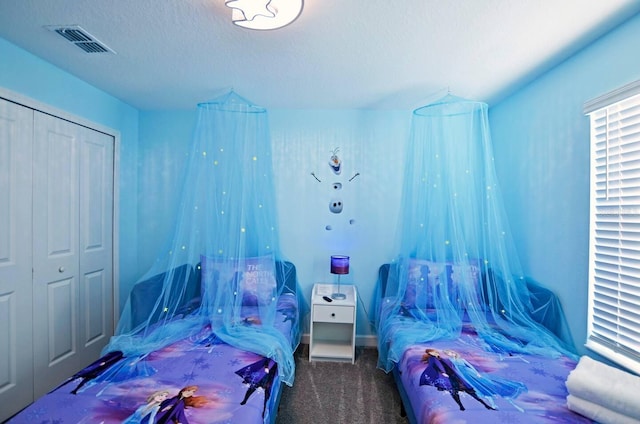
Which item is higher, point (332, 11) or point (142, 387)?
point (332, 11)

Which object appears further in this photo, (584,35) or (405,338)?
(405,338)

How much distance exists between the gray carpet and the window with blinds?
1307 millimetres

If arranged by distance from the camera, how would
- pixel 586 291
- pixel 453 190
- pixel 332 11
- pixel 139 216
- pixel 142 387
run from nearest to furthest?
1. pixel 142 387
2. pixel 332 11
3. pixel 586 291
4. pixel 453 190
5. pixel 139 216

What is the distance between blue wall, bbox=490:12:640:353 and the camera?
179cm

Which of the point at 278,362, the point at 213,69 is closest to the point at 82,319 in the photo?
the point at 278,362

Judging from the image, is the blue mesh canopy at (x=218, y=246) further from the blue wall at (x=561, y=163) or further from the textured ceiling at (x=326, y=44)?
the blue wall at (x=561, y=163)

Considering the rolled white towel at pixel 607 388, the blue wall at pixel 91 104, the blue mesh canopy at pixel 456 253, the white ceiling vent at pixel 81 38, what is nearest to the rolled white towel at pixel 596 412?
Answer: the rolled white towel at pixel 607 388

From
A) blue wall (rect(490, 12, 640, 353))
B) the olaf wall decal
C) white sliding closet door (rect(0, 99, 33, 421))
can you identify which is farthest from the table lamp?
white sliding closet door (rect(0, 99, 33, 421))

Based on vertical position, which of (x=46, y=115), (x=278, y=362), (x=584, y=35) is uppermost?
(x=584, y=35)

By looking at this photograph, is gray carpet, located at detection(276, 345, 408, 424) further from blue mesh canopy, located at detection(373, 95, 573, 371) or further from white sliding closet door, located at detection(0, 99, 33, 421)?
white sliding closet door, located at detection(0, 99, 33, 421)

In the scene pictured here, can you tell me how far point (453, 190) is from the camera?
2.40 meters

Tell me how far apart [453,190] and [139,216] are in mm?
3067

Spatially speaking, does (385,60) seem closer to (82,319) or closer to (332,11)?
(332,11)

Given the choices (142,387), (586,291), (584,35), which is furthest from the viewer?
(586,291)
